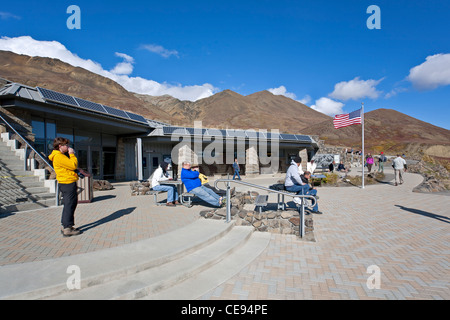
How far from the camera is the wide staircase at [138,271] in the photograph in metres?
2.58

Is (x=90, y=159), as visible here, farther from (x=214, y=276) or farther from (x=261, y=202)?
(x=214, y=276)

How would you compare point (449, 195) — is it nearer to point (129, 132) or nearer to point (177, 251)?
point (177, 251)

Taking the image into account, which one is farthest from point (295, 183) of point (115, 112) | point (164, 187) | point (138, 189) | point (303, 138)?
point (303, 138)

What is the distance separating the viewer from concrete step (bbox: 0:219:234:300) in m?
2.52

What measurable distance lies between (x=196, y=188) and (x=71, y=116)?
347 inches

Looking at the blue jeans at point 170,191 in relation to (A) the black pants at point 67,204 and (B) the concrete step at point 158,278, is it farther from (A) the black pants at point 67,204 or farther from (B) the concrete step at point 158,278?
(B) the concrete step at point 158,278

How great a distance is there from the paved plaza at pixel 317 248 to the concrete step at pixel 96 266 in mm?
412

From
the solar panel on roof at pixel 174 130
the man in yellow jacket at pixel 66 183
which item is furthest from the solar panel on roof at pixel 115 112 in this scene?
the man in yellow jacket at pixel 66 183

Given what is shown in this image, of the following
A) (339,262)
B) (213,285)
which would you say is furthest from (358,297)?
(213,285)

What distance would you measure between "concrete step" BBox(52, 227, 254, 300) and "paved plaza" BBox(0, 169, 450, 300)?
1.57 feet

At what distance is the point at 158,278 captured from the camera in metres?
2.92

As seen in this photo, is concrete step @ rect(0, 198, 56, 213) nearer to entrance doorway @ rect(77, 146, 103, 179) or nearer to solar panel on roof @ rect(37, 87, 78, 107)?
solar panel on roof @ rect(37, 87, 78, 107)

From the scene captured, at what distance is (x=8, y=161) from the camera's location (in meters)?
7.86
